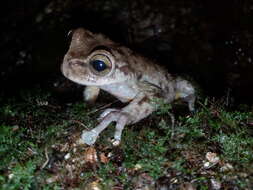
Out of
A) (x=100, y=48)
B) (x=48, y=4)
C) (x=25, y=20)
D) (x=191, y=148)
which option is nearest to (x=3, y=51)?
(x=25, y=20)

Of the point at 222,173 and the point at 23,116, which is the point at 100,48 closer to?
the point at 23,116

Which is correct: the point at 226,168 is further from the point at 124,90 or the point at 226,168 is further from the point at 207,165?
the point at 124,90

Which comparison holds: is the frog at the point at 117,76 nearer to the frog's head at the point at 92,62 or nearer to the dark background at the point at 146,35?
the frog's head at the point at 92,62

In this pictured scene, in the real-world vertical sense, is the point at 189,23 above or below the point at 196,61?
above

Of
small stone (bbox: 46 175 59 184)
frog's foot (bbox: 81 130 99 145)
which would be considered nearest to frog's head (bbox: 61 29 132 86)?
frog's foot (bbox: 81 130 99 145)

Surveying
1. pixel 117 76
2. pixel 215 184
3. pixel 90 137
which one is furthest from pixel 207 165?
pixel 117 76

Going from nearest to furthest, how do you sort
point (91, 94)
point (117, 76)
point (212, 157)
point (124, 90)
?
point (212, 157)
point (117, 76)
point (124, 90)
point (91, 94)

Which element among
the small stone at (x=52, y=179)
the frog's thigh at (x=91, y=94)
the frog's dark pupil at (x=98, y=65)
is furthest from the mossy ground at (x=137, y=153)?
the frog's thigh at (x=91, y=94)
